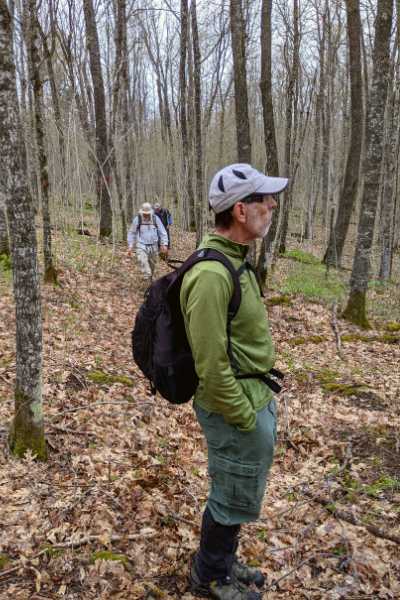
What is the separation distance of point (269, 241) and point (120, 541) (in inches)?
315

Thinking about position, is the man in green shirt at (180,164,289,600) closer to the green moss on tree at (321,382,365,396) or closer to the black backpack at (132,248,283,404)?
the black backpack at (132,248,283,404)

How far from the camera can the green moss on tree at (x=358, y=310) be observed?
845 centimetres

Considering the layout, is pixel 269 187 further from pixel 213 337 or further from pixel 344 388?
pixel 344 388

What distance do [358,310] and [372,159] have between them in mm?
3186

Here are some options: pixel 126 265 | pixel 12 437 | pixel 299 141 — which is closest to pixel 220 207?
pixel 12 437

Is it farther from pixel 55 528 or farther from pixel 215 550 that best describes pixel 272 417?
pixel 55 528

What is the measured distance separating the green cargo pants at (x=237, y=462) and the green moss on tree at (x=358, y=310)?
7010 millimetres

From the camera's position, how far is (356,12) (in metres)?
11.0

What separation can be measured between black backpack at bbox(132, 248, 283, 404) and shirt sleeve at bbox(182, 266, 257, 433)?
0.49 ft

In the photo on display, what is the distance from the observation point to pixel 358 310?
8.53 meters

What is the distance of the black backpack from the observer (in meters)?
2.08

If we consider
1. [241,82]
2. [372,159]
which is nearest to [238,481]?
[372,159]

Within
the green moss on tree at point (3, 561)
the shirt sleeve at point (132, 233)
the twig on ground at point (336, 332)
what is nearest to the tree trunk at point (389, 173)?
the twig on ground at point (336, 332)

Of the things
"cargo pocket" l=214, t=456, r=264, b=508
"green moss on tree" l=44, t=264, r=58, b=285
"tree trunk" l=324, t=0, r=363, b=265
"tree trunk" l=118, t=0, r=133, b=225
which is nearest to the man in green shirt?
"cargo pocket" l=214, t=456, r=264, b=508
